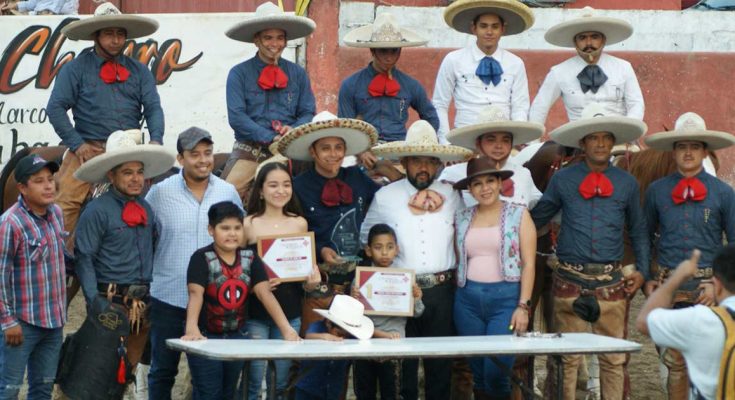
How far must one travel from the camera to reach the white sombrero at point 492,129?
9.02m

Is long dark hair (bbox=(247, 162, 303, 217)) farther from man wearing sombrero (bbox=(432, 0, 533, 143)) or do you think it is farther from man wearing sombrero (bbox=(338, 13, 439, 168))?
man wearing sombrero (bbox=(432, 0, 533, 143))

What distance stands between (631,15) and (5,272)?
10102 millimetres

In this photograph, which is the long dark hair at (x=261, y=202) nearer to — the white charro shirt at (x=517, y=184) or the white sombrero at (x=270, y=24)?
the white charro shirt at (x=517, y=184)

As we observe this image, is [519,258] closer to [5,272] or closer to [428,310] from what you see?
[428,310]

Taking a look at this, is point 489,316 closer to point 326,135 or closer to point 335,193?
point 335,193

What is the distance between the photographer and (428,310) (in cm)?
855

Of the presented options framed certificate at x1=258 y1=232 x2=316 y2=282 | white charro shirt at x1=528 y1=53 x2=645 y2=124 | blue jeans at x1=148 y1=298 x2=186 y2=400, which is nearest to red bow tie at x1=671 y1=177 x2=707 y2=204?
white charro shirt at x1=528 y1=53 x2=645 y2=124

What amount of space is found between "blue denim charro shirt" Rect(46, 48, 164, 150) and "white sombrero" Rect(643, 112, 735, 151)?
3.35 meters

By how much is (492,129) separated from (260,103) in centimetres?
163

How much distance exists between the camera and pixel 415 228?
8594mm

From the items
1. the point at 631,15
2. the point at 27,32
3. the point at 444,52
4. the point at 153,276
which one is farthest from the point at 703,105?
the point at 153,276

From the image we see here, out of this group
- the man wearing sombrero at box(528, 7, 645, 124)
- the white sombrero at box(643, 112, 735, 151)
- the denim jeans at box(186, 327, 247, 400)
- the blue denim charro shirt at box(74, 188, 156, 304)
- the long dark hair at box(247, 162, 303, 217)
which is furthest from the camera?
the man wearing sombrero at box(528, 7, 645, 124)

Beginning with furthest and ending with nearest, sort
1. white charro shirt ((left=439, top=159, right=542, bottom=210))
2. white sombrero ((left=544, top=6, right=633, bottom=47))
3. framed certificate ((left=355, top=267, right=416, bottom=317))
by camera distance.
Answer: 1. white sombrero ((left=544, top=6, right=633, bottom=47))
2. white charro shirt ((left=439, top=159, right=542, bottom=210))
3. framed certificate ((left=355, top=267, right=416, bottom=317))

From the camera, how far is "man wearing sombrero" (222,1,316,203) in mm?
9469
